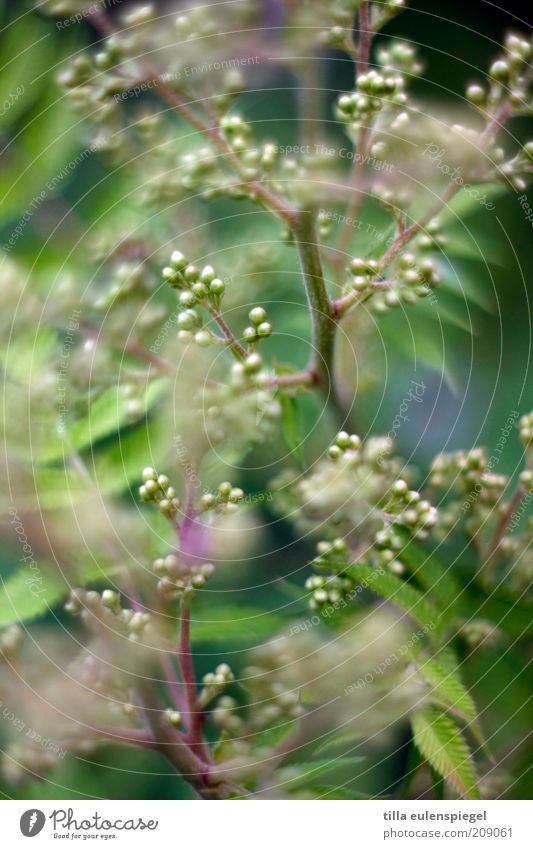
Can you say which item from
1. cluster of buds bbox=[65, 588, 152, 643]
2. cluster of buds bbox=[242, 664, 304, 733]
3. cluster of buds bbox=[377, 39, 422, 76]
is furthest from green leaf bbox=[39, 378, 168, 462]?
cluster of buds bbox=[377, 39, 422, 76]

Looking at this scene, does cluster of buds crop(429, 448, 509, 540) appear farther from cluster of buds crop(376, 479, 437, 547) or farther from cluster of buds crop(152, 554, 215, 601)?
cluster of buds crop(152, 554, 215, 601)

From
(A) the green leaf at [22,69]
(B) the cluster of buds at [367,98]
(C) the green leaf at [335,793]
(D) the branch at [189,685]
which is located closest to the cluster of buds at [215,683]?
(D) the branch at [189,685]

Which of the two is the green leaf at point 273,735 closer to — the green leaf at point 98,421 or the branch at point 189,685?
the branch at point 189,685

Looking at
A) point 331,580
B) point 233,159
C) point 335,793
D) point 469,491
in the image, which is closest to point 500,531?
point 469,491

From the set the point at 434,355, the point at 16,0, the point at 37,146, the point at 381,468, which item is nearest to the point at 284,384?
the point at 381,468

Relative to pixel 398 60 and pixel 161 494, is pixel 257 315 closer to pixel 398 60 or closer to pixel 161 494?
pixel 161 494
